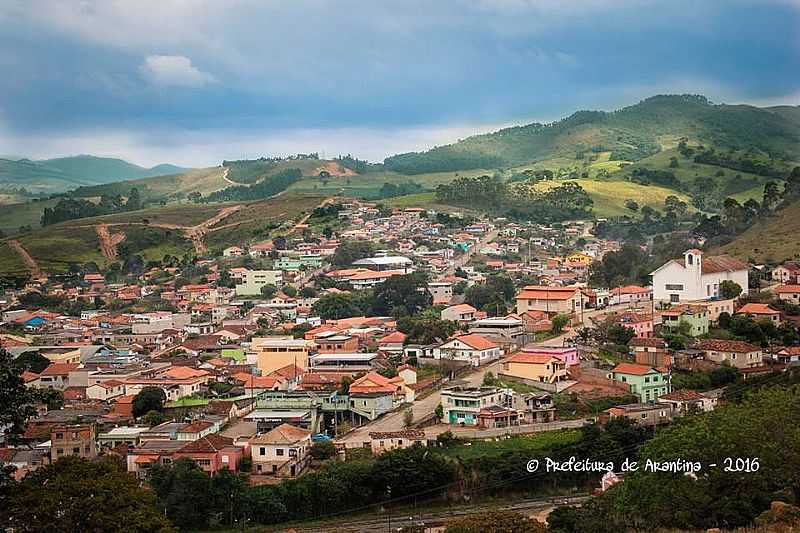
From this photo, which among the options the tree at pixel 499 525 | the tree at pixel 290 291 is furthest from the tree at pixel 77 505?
the tree at pixel 290 291

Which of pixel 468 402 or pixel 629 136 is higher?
pixel 629 136

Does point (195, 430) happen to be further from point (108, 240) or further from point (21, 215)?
point (21, 215)

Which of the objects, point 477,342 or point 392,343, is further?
point 392,343

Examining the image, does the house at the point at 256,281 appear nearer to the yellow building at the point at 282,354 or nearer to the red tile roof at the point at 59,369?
the yellow building at the point at 282,354

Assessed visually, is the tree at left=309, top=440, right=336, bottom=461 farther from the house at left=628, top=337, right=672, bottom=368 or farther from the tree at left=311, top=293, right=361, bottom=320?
the tree at left=311, top=293, right=361, bottom=320

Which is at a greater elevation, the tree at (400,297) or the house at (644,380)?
the tree at (400,297)

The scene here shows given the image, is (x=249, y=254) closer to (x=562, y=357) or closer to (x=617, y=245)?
(x=617, y=245)

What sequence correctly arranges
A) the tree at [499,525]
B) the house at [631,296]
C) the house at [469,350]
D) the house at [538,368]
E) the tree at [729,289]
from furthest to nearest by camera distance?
the house at [631,296], the tree at [729,289], the house at [469,350], the house at [538,368], the tree at [499,525]

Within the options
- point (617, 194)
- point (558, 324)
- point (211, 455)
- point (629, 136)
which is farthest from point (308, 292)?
point (629, 136)
